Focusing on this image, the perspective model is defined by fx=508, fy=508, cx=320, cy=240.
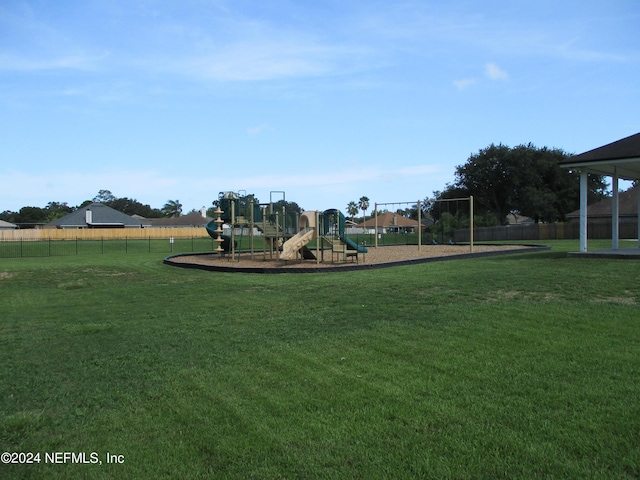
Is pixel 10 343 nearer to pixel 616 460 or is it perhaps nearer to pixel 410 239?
pixel 616 460

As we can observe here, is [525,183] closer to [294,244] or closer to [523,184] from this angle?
[523,184]

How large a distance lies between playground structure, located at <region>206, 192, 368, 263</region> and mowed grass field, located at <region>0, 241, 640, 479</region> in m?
8.31

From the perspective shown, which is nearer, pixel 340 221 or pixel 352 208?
pixel 340 221

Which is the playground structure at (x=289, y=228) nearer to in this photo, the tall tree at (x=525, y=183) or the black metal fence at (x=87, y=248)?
the black metal fence at (x=87, y=248)

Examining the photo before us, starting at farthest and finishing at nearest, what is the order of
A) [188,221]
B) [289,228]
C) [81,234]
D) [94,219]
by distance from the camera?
[188,221]
[94,219]
[81,234]
[289,228]

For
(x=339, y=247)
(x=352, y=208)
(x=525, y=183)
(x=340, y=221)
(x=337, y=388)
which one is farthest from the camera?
(x=352, y=208)

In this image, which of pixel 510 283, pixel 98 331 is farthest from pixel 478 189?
pixel 98 331

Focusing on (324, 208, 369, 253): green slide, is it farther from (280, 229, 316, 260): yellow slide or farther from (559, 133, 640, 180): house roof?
(559, 133, 640, 180): house roof

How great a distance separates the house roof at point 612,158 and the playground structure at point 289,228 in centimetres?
708

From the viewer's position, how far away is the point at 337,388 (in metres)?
4.41

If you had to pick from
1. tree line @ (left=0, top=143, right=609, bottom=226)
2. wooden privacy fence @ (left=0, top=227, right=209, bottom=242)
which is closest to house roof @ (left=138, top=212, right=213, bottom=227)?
wooden privacy fence @ (left=0, top=227, right=209, bottom=242)

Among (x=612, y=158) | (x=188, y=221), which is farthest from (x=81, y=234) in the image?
(x=612, y=158)

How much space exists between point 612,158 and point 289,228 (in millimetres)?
10879

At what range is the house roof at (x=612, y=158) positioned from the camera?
1413cm
